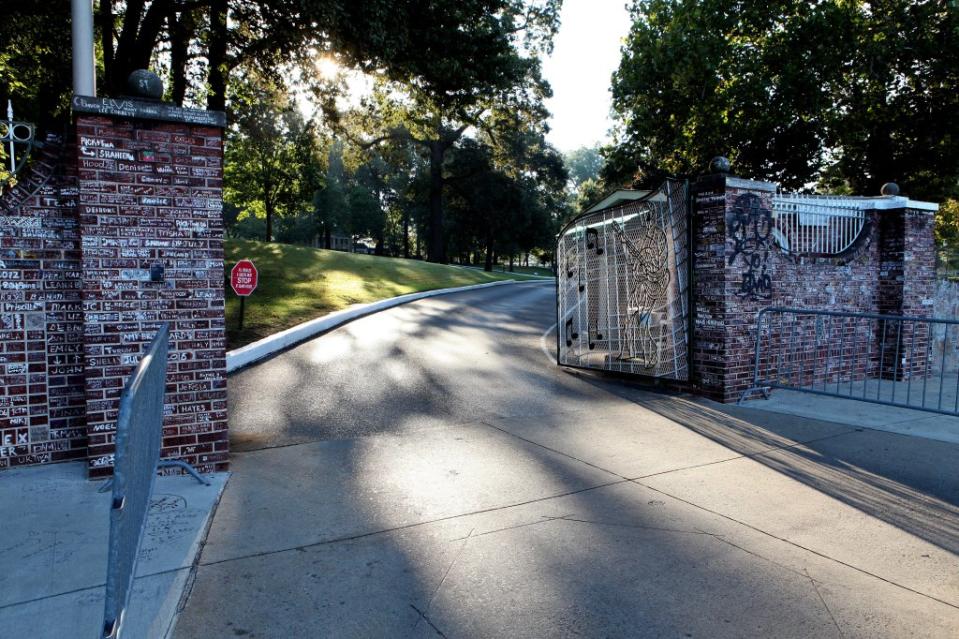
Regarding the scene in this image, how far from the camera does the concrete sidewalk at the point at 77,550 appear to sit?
2.83 metres

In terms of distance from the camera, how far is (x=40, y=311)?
4.75 metres

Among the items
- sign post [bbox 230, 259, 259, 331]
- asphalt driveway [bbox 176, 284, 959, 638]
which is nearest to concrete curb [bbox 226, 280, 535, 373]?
sign post [bbox 230, 259, 259, 331]

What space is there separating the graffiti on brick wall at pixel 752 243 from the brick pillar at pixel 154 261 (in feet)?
20.1

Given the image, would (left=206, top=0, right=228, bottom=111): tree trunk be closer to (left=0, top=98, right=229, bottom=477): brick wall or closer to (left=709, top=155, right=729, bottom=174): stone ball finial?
(left=0, top=98, right=229, bottom=477): brick wall

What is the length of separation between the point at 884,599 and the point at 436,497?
2786mm

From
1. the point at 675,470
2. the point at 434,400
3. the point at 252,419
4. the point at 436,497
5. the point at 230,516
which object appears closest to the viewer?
the point at 230,516

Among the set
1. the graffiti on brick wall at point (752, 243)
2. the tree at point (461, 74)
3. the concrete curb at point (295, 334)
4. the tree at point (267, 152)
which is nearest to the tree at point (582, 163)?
the tree at point (267, 152)

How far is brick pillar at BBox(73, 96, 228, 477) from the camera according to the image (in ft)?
14.8

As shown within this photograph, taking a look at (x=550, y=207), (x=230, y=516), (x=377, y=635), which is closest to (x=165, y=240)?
(x=230, y=516)

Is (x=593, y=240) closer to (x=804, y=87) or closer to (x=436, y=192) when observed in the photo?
(x=804, y=87)

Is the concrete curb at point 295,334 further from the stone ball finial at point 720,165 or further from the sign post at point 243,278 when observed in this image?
the stone ball finial at point 720,165

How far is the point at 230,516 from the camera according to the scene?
409cm

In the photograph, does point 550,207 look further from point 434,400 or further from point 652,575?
point 652,575

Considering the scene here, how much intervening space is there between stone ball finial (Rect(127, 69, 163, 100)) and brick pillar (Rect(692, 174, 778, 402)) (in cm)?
631
